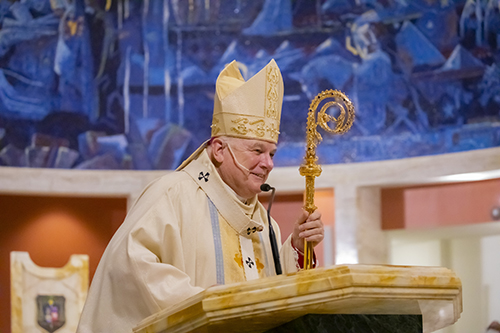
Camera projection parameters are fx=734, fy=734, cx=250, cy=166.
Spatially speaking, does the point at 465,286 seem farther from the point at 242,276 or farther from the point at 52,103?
the point at 242,276

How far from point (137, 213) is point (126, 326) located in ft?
1.60

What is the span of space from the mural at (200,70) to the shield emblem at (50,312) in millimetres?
1809

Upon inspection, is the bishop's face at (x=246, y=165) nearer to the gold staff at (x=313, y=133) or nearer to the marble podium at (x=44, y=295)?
the gold staff at (x=313, y=133)

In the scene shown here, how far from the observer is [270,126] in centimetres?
353

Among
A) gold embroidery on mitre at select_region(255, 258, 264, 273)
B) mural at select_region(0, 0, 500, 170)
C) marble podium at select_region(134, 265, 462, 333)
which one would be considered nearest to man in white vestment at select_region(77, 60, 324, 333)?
gold embroidery on mitre at select_region(255, 258, 264, 273)

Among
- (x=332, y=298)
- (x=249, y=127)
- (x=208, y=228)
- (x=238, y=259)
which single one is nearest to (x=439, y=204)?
(x=249, y=127)

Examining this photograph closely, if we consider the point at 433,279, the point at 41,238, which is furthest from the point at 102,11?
the point at 433,279

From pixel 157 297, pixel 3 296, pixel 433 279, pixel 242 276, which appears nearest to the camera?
pixel 433 279

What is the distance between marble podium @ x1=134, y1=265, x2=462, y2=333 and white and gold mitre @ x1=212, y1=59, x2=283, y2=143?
167 cm

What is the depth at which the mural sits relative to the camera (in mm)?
9664

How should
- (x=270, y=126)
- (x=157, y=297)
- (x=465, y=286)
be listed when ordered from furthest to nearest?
1. (x=465, y=286)
2. (x=270, y=126)
3. (x=157, y=297)

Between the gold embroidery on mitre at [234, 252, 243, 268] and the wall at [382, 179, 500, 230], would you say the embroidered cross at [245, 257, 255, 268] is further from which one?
the wall at [382, 179, 500, 230]

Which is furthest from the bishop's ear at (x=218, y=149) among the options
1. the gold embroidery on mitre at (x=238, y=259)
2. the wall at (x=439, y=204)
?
the wall at (x=439, y=204)

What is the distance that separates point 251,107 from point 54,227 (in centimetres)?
684
